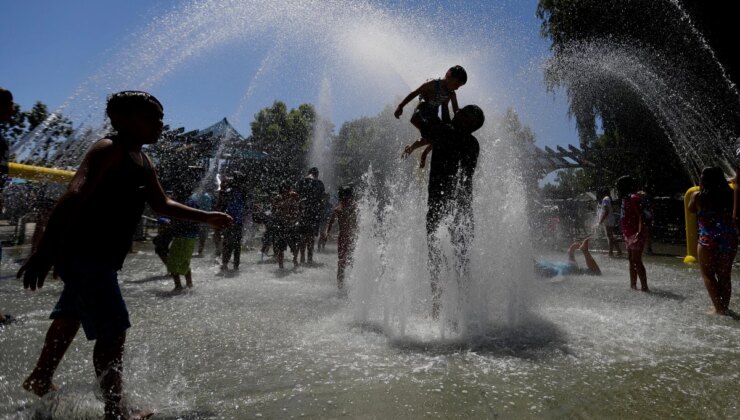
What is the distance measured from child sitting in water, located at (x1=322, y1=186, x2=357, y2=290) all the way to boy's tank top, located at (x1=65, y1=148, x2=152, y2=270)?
13.2ft

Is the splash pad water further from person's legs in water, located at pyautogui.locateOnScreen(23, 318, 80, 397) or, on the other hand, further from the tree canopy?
the tree canopy

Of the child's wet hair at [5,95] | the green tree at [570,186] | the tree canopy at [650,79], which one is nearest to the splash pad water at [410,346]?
the child's wet hair at [5,95]

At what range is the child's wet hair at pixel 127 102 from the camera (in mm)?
2285

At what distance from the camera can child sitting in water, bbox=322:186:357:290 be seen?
6343 millimetres

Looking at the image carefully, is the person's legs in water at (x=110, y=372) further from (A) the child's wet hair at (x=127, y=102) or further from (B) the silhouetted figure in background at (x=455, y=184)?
(B) the silhouetted figure in background at (x=455, y=184)

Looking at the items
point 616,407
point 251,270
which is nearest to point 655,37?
point 251,270

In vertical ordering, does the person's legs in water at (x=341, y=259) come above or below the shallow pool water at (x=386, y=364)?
above

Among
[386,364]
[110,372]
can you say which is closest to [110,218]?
[110,372]

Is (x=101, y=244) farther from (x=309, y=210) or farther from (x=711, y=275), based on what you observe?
(x=309, y=210)

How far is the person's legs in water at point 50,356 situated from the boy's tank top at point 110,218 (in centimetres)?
39

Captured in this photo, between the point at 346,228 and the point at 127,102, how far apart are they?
4.52m

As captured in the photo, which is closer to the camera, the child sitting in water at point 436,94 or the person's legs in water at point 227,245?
the child sitting in water at point 436,94

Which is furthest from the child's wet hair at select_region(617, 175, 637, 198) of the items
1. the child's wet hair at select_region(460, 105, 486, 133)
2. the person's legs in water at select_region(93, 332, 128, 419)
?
the person's legs in water at select_region(93, 332, 128, 419)

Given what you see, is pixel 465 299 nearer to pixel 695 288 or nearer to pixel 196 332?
pixel 196 332
